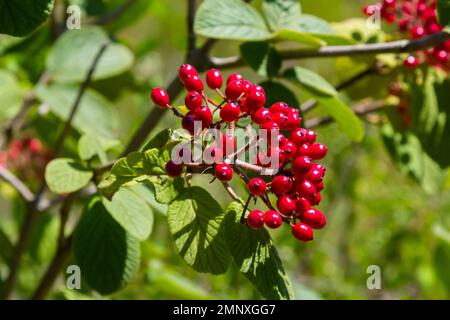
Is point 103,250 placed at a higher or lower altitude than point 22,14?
lower

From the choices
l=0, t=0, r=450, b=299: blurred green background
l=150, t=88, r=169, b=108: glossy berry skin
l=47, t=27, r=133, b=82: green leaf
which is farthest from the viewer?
l=0, t=0, r=450, b=299: blurred green background

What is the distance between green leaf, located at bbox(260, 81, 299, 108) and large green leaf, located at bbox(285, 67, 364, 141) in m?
0.03

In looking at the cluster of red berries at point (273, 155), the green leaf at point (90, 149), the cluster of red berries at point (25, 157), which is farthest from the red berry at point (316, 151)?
the cluster of red berries at point (25, 157)

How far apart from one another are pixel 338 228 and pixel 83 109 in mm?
1379

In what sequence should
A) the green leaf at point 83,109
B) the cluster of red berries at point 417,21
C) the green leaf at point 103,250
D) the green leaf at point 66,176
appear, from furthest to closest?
the green leaf at point 83,109 < the cluster of red berries at point 417,21 < the green leaf at point 103,250 < the green leaf at point 66,176

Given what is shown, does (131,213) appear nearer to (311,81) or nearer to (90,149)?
(90,149)

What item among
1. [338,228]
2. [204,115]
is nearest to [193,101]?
[204,115]

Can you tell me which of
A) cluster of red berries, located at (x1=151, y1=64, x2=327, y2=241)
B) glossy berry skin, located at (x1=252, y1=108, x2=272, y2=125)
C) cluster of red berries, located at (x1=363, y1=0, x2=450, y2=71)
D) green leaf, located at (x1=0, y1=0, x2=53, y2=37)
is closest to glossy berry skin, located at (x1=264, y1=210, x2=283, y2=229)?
cluster of red berries, located at (x1=151, y1=64, x2=327, y2=241)

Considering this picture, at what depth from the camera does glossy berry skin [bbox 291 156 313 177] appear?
781mm

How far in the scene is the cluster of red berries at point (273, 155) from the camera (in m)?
0.78

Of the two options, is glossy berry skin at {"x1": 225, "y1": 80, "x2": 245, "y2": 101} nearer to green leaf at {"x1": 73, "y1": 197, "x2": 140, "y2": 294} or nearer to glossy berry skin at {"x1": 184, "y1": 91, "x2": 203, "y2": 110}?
glossy berry skin at {"x1": 184, "y1": 91, "x2": 203, "y2": 110}

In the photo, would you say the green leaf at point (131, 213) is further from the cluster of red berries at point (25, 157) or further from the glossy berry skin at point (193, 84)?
the cluster of red berries at point (25, 157)

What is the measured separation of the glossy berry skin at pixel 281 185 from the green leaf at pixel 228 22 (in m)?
0.33

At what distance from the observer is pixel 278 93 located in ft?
3.84
